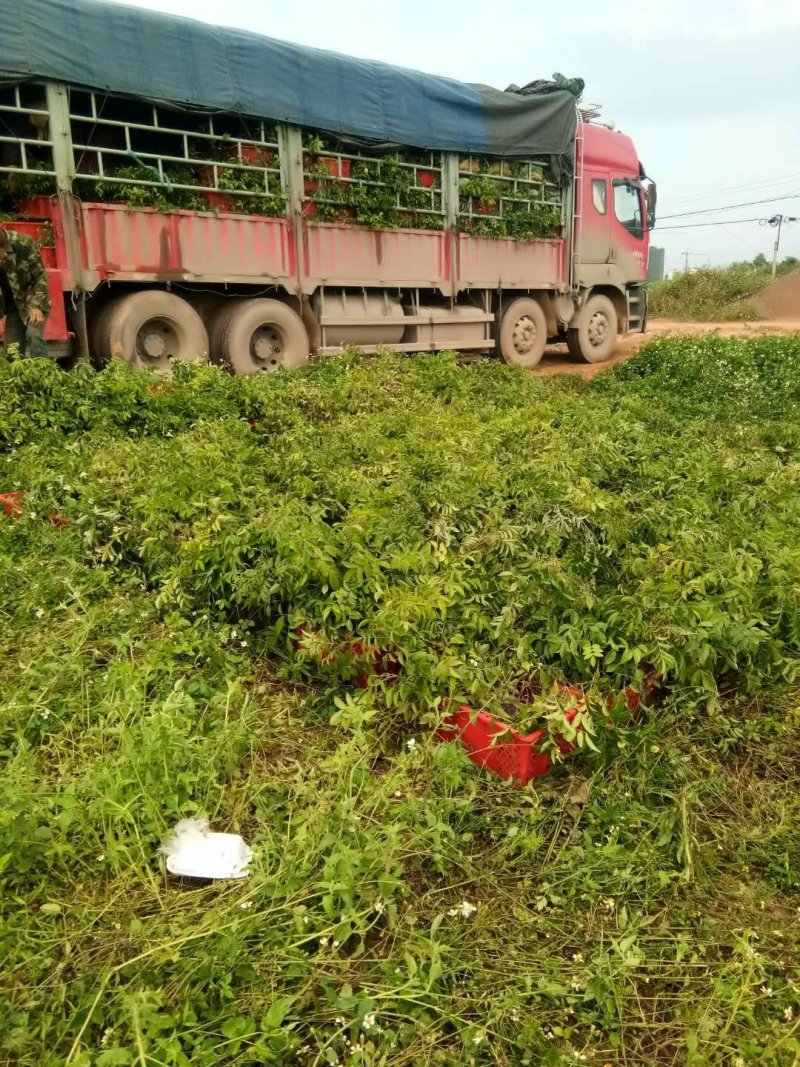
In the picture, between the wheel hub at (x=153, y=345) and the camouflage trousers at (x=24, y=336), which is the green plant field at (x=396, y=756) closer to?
the camouflage trousers at (x=24, y=336)

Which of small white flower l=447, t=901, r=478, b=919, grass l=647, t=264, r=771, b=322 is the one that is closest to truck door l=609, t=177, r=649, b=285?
small white flower l=447, t=901, r=478, b=919

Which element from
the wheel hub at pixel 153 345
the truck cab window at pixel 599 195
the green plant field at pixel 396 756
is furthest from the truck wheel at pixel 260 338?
the truck cab window at pixel 599 195

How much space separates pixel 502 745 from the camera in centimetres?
284

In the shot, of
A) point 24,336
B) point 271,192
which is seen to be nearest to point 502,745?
point 24,336

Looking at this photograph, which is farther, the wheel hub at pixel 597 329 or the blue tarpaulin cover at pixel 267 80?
the wheel hub at pixel 597 329

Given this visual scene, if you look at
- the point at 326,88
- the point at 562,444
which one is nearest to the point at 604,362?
the point at 326,88

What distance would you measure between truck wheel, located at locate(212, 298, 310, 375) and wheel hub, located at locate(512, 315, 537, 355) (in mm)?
4390

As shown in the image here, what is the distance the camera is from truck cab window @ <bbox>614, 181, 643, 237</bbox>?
14.3m

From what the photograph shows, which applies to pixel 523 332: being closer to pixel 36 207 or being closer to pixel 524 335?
pixel 524 335

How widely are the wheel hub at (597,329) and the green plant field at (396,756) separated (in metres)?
10.4

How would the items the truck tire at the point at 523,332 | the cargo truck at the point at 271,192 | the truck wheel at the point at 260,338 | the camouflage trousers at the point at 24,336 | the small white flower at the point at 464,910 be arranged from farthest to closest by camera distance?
1. the truck tire at the point at 523,332
2. the truck wheel at the point at 260,338
3. the cargo truck at the point at 271,192
4. the camouflage trousers at the point at 24,336
5. the small white flower at the point at 464,910

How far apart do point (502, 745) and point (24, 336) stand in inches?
265

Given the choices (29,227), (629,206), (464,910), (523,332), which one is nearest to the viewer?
(464,910)

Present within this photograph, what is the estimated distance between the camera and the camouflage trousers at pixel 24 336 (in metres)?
7.45
